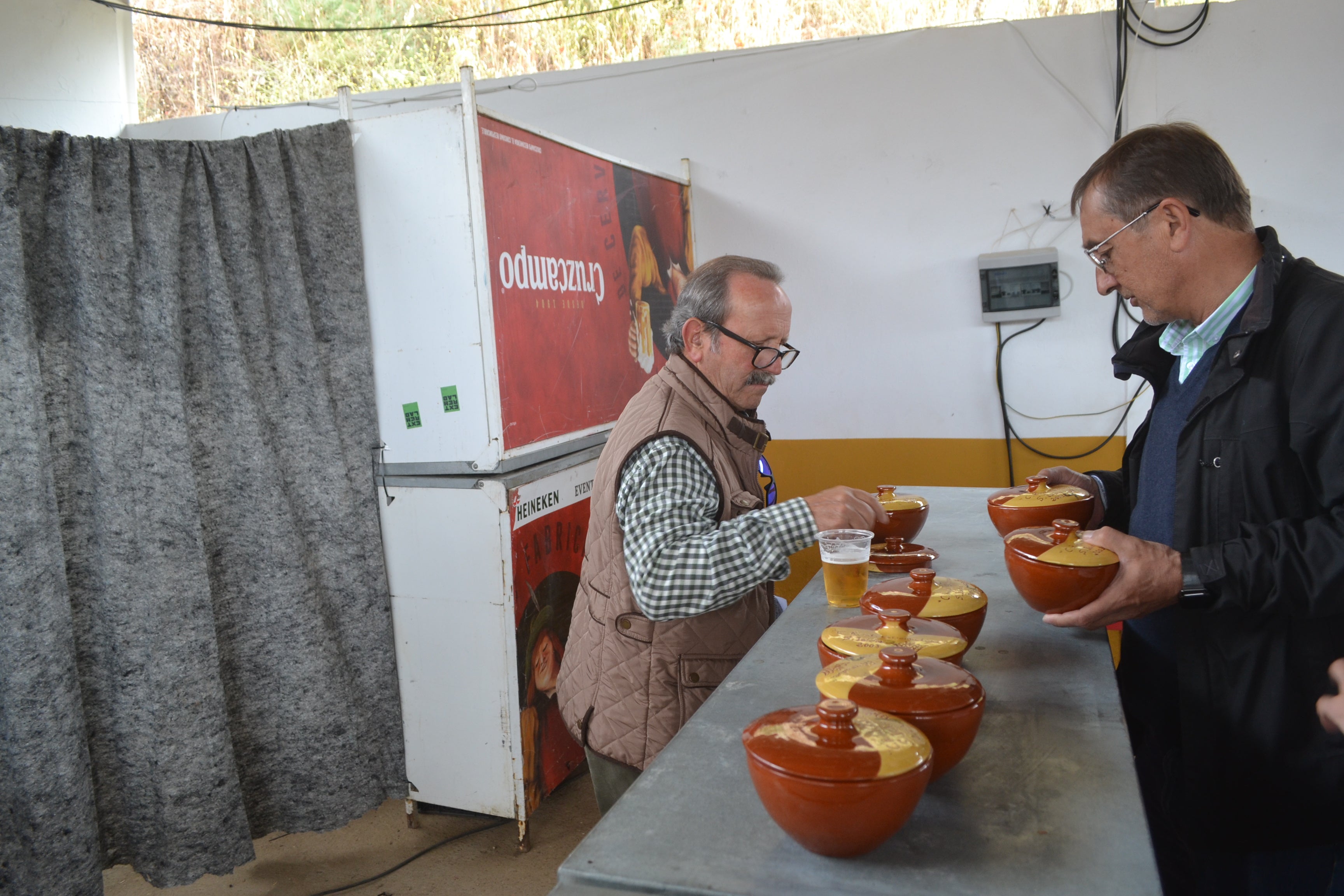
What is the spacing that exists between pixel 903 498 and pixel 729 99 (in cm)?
228

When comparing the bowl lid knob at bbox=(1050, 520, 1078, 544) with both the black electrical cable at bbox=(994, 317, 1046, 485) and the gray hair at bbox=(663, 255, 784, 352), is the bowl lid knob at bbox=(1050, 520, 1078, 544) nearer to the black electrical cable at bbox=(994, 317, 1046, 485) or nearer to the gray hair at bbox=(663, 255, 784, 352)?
the gray hair at bbox=(663, 255, 784, 352)

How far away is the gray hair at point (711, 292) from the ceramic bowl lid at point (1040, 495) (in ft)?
1.87

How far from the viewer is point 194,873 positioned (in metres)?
2.12

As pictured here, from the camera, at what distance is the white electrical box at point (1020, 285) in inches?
127

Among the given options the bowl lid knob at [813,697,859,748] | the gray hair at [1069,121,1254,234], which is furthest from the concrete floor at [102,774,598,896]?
the gray hair at [1069,121,1254,234]

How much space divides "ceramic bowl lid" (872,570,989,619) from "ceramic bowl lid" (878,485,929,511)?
307 millimetres

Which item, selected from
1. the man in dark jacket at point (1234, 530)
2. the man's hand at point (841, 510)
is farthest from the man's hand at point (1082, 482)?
the man's hand at point (841, 510)

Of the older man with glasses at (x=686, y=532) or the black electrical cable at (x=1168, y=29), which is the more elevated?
the black electrical cable at (x=1168, y=29)

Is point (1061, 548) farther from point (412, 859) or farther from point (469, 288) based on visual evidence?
point (412, 859)

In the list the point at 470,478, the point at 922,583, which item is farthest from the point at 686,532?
the point at 470,478

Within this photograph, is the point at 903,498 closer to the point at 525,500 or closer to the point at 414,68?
the point at 525,500

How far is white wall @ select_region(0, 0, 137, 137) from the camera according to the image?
12.2 feet

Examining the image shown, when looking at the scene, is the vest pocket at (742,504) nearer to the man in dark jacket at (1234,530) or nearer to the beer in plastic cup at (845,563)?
the beer in plastic cup at (845,563)

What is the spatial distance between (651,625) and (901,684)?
631 millimetres
